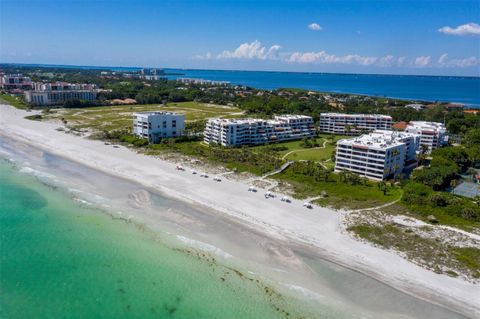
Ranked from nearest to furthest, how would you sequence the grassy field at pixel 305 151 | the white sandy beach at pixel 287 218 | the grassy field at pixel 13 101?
the white sandy beach at pixel 287 218
the grassy field at pixel 305 151
the grassy field at pixel 13 101

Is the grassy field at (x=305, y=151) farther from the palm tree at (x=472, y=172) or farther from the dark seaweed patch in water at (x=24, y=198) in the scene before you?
the dark seaweed patch in water at (x=24, y=198)

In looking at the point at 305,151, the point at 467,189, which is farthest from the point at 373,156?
the point at 305,151

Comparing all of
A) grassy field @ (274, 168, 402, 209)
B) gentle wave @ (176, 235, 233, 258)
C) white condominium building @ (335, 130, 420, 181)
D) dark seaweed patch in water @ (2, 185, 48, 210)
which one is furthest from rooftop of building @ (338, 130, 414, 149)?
dark seaweed patch in water @ (2, 185, 48, 210)

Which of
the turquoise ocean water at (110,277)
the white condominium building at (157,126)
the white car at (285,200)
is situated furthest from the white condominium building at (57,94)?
the white car at (285,200)

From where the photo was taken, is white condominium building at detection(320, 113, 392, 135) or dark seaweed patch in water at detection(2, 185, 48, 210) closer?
dark seaweed patch in water at detection(2, 185, 48, 210)

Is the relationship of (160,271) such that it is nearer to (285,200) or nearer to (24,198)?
(285,200)

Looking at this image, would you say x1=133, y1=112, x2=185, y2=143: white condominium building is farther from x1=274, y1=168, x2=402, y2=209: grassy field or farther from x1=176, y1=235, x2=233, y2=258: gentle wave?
x1=176, y1=235, x2=233, y2=258: gentle wave
